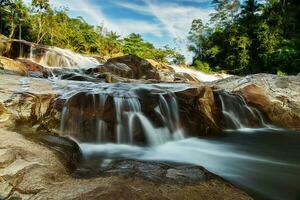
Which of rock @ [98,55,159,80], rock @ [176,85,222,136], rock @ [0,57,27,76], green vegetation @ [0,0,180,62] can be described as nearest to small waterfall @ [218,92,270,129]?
rock @ [176,85,222,136]

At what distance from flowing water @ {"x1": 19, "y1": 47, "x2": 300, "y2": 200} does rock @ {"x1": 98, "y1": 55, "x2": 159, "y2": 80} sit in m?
7.39

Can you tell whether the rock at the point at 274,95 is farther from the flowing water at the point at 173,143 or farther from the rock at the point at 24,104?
the rock at the point at 24,104

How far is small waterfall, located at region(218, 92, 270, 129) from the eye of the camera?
9.16 metres

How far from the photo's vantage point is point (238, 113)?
31.2 ft

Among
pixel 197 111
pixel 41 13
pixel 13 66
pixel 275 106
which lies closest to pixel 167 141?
pixel 197 111

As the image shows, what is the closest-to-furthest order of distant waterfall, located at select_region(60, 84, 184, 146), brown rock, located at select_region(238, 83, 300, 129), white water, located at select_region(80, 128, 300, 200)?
1. white water, located at select_region(80, 128, 300, 200)
2. distant waterfall, located at select_region(60, 84, 184, 146)
3. brown rock, located at select_region(238, 83, 300, 129)

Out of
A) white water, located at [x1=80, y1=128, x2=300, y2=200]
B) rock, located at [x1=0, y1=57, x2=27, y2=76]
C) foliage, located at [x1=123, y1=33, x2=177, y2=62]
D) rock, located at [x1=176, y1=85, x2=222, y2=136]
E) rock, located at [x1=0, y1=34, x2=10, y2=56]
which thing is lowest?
white water, located at [x1=80, y1=128, x2=300, y2=200]

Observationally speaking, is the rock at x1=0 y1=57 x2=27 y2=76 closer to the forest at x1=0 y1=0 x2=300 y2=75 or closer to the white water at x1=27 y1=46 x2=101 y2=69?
the white water at x1=27 y1=46 x2=101 y2=69

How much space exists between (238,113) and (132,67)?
8428 millimetres

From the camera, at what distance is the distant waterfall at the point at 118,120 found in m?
6.48

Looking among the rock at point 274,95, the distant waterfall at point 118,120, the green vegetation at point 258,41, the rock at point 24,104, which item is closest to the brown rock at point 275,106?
the rock at point 274,95

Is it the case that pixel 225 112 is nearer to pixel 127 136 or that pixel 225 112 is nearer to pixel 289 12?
pixel 127 136

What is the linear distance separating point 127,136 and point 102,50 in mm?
29252

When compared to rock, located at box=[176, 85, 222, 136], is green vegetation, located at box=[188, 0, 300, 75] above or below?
above
